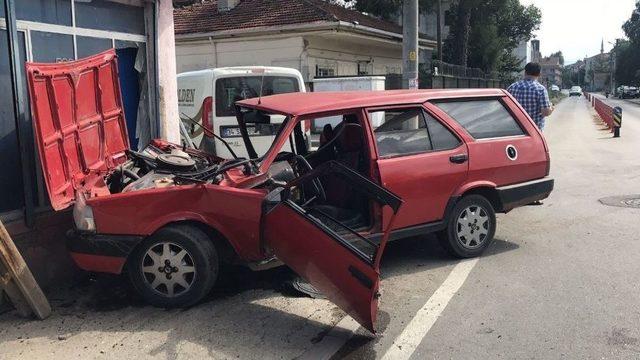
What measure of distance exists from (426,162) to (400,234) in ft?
2.31

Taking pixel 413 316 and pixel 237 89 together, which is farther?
pixel 237 89

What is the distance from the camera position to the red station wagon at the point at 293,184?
420 cm

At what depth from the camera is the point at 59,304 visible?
481 centimetres

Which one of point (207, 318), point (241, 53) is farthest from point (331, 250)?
point (241, 53)

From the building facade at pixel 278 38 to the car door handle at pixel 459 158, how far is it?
11661mm

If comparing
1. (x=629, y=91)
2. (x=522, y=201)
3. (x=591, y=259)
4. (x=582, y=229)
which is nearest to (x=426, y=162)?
(x=522, y=201)

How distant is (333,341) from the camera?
407 cm

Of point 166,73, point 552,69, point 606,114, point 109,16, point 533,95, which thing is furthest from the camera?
point 552,69

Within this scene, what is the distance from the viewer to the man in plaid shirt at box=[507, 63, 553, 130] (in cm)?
825

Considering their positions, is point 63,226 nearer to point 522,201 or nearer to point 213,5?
point 522,201

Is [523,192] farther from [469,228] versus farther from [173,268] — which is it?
[173,268]

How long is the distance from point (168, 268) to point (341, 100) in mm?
2058

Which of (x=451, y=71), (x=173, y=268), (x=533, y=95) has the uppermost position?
(x=451, y=71)

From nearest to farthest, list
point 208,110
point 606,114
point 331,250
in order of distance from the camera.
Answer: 1. point 331,250
2. point 208,110
3. point 606,114
